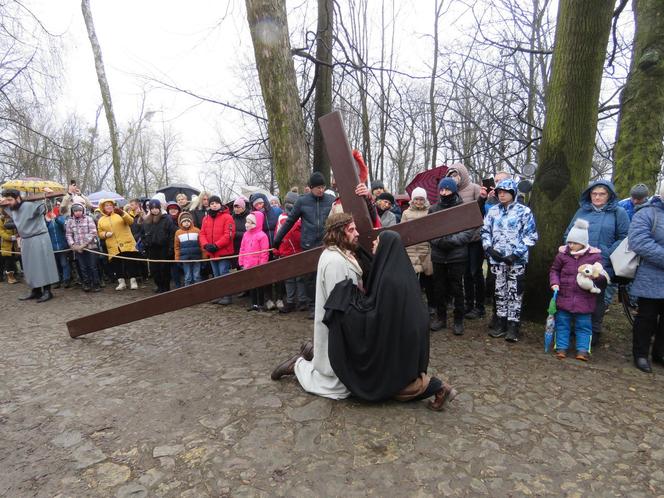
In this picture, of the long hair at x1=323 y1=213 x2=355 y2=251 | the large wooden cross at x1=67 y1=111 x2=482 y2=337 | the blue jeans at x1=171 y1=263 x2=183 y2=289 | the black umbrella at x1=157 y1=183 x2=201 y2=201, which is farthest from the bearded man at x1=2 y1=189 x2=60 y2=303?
the black umbrella at x1=157 y1=183 x2=201 y2=201

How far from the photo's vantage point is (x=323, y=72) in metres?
8.12

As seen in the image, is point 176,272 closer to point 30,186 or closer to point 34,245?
point 34,245

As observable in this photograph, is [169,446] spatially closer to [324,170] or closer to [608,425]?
[608,425]

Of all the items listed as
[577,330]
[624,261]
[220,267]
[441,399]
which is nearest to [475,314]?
[577,330]

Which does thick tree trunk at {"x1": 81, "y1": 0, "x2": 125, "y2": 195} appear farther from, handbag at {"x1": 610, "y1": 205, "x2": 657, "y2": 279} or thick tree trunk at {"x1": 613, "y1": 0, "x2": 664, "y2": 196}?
handbag at {"x1": 610, "y1": 205, "x2": 657, "y2": 279}

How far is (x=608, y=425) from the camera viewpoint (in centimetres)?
281

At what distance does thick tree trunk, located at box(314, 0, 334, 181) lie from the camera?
787 cm

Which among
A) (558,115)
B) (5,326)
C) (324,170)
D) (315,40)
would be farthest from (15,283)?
(558,115)

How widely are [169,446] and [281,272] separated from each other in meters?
1.50

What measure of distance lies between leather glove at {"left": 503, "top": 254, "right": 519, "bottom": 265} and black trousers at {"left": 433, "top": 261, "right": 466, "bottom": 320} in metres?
0.51

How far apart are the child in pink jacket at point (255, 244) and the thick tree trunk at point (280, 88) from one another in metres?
0.70

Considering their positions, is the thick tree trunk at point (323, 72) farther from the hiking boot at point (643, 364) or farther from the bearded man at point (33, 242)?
the hiking boot at point (643, 364)

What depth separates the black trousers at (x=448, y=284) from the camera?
480 centimetres

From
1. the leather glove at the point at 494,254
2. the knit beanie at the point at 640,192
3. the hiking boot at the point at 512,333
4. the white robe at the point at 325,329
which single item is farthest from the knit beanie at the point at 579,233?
the knit beanie at the point at 640,192
